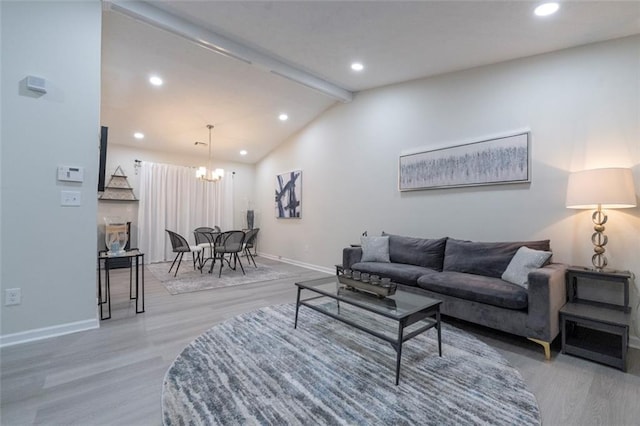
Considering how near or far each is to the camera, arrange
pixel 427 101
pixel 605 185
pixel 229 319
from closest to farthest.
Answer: pixel 605 185, pixel 229 319, pixel 427 101

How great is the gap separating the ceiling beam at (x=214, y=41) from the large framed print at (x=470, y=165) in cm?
182

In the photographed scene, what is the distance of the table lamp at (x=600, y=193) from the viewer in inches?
87.4

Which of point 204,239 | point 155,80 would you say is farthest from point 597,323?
point 204,239

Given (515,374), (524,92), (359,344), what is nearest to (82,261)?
(359,344)

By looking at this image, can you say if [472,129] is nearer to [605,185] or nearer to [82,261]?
[605,185]

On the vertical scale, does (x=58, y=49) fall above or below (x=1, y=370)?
above

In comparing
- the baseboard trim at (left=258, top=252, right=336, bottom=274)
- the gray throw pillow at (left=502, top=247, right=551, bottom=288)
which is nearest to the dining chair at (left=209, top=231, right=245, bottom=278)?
the baseboard trim at (left=258, top=252, right=336, bottom=274)

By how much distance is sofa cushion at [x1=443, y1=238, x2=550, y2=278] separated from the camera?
2.79 metres

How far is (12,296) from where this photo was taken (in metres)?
2.30

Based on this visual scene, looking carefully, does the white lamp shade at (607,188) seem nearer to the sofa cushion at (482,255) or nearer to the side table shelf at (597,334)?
the sofa cushion at (482,255)

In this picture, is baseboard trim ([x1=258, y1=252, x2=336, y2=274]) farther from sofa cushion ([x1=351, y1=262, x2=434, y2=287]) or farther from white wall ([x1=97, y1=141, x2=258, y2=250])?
white wall ([x1=97, y1=141, x2=258, y2=250])

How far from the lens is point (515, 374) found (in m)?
1.90

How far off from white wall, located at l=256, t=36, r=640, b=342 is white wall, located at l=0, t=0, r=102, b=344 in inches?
135

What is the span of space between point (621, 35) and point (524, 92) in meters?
0.75
